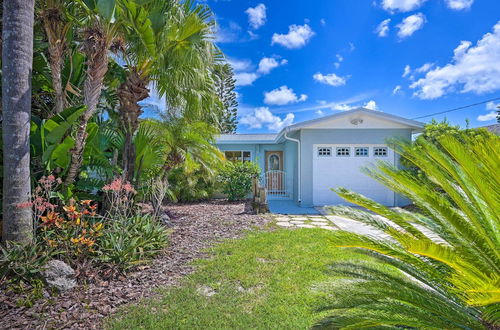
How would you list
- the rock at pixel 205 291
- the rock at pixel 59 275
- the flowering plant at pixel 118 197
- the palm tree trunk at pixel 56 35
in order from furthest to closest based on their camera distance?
the flowering plant at pixel 118 197 < the palm tree trunk at pixel 56 35 < the rock at pixel 205 291 < the rock at pixel 59 275

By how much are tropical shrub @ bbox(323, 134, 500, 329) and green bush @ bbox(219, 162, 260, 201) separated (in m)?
9.77

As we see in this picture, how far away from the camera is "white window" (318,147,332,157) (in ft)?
35.7

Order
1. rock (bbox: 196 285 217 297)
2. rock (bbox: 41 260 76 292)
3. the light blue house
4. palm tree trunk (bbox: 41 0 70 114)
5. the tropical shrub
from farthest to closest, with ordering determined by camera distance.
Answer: the light blue house → palm tree trunk (bbox: 41 0 70 114) → rock (bbox: 196 285 217 297) → rock (bbox: 41 260 76 292) → the tropical shrub

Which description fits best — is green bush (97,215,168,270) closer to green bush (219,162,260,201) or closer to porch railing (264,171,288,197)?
green bush (219,162,260,201)

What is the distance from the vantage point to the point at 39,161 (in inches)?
178

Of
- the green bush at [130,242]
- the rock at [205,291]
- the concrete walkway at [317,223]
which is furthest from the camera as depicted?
the concrete walkway at [317,223]

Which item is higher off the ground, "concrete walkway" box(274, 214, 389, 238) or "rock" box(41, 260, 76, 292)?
"rock" box(41, 260, 76, 292)

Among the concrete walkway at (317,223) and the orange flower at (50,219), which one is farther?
the concrete walkway at (317,223)

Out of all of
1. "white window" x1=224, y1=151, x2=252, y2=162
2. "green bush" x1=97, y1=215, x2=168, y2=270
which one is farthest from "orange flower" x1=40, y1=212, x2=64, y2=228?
"white window" x1=224, y1=151, x2=252, y2=162

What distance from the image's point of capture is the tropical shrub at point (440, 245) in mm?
1342

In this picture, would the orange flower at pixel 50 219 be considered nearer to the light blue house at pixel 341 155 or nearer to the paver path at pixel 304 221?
the paver path at pixel 304 221

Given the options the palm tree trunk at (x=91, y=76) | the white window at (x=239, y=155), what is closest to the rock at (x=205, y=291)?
the palm tree trunk at (x=91, y=76)

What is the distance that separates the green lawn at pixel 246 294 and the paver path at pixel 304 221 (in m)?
2.06

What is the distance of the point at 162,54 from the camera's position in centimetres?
566
